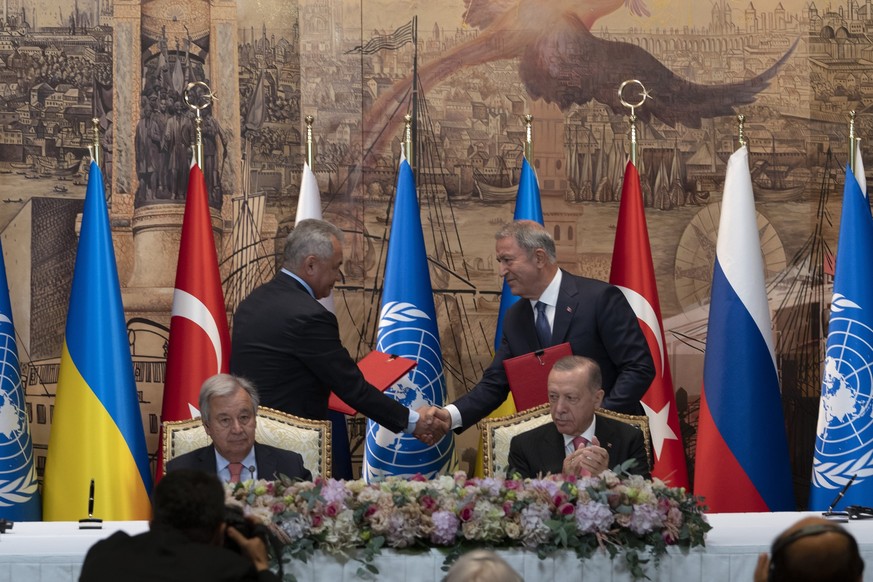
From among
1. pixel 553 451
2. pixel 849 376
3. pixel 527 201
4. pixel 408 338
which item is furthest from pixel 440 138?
pixel 553 451

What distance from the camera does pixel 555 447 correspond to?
13.8 feet

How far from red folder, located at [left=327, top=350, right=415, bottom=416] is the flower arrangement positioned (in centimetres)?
157

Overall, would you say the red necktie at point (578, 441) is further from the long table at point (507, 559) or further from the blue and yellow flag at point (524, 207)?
the blue and yellow flag at point (524, 207)

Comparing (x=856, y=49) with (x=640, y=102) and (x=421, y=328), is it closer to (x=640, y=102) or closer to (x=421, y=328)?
(x=640, y=102)

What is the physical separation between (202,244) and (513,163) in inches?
65.4

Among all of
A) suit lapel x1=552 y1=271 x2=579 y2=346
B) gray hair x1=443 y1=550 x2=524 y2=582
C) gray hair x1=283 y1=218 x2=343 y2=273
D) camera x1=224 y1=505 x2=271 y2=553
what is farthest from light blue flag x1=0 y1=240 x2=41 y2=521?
gray hair x1=443 y1=550 x2=524 y2=582

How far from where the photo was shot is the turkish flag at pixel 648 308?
19.4 feet

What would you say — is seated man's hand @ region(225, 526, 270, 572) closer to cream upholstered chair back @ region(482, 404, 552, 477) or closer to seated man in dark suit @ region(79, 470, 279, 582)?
seated man in dark suit @ region(79, 470, 279, 582)

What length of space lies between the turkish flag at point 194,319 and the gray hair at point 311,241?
1.16m

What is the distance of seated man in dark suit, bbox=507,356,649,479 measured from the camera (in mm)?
4109

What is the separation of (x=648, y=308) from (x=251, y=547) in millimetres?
3777

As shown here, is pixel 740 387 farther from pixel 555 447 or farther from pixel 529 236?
pixel 555 447

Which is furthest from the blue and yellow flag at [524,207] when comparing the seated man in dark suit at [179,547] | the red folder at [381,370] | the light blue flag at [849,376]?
the seated man in dark suit at [179,547]

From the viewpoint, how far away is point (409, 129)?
6.11 metres
